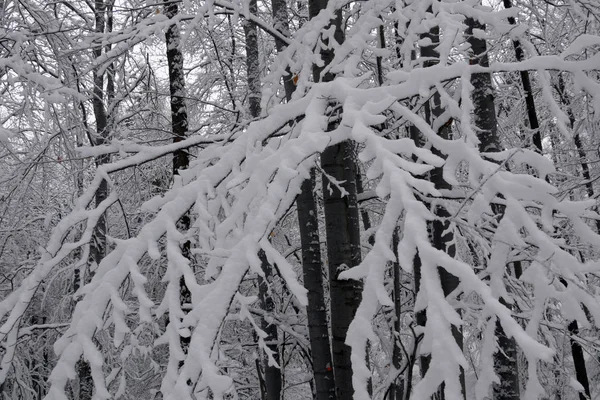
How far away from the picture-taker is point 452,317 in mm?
1151

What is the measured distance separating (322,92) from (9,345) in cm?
158

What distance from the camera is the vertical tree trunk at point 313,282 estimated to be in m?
3.69

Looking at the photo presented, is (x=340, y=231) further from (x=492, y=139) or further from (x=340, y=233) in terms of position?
(x=492, y=139)

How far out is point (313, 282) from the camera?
4059 millimetres

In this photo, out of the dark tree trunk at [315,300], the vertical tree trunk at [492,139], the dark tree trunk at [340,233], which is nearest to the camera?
the dark tree trunk at [340,233]

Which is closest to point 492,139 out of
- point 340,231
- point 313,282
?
point 340,231

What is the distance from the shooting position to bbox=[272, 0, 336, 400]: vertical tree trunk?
3686mm

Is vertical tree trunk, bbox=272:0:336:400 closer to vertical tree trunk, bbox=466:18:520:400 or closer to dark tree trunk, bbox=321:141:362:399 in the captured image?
dark tree trunk, bbox=321:141:362:399

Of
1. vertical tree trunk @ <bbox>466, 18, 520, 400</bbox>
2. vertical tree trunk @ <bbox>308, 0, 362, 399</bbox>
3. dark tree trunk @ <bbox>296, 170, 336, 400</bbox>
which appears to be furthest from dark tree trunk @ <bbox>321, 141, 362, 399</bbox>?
vertical tree trunk @ <bbox>466, 18, 520, 400</bbox>

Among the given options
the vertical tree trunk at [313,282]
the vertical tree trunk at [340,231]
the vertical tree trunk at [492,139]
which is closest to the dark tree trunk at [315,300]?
the vertical tree trunk at [313,282]

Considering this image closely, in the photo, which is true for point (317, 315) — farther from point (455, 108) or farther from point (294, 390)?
point (294, 390)

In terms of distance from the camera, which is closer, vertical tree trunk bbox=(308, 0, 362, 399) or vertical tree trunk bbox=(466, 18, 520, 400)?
vertical tree trunk bbox=(308, 0, 362, 399)

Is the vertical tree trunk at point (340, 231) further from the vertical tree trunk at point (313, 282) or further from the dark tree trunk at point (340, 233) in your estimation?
the vertical tree trunk at point (313, 282)

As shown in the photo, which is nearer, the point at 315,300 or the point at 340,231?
the point at 340,231
